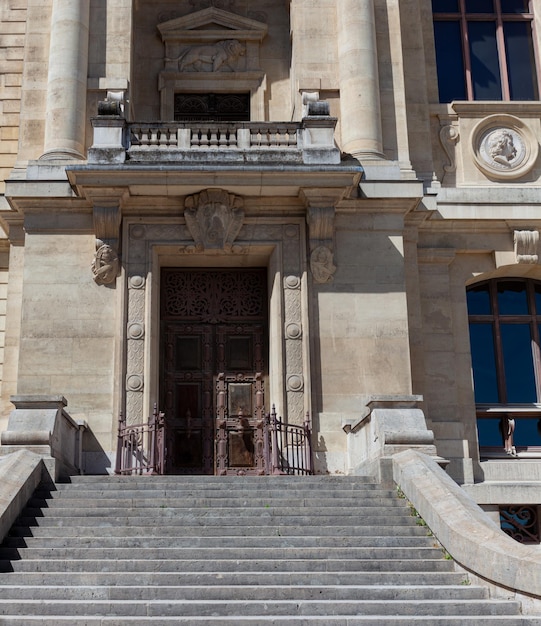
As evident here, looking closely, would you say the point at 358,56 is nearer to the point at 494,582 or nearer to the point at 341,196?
the point at 341,196

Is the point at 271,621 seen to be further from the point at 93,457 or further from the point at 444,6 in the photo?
the point at 444,6

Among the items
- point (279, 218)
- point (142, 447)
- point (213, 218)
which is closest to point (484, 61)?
point (279, 218)

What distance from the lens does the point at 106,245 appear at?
1805 cm

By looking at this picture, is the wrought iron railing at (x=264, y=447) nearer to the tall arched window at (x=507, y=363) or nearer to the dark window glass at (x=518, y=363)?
the tall arched window at (x=507, y=363)

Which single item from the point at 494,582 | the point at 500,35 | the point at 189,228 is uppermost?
the point at 500,35

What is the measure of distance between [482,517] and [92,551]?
4515 mm

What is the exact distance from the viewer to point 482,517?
11.5 metres

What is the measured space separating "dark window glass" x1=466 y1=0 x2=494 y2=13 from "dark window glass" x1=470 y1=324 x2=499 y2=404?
7.04 m

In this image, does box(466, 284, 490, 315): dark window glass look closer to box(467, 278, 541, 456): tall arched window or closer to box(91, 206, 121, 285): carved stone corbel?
box(467, 278, 541, 456): tall arched window

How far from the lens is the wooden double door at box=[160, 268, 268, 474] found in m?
18.2

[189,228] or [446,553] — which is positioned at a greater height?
[189,228]

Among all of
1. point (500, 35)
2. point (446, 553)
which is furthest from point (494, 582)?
point (500, 35)

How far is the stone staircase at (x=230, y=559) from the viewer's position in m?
9.86

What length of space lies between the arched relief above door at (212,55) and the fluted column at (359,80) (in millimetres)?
2110
